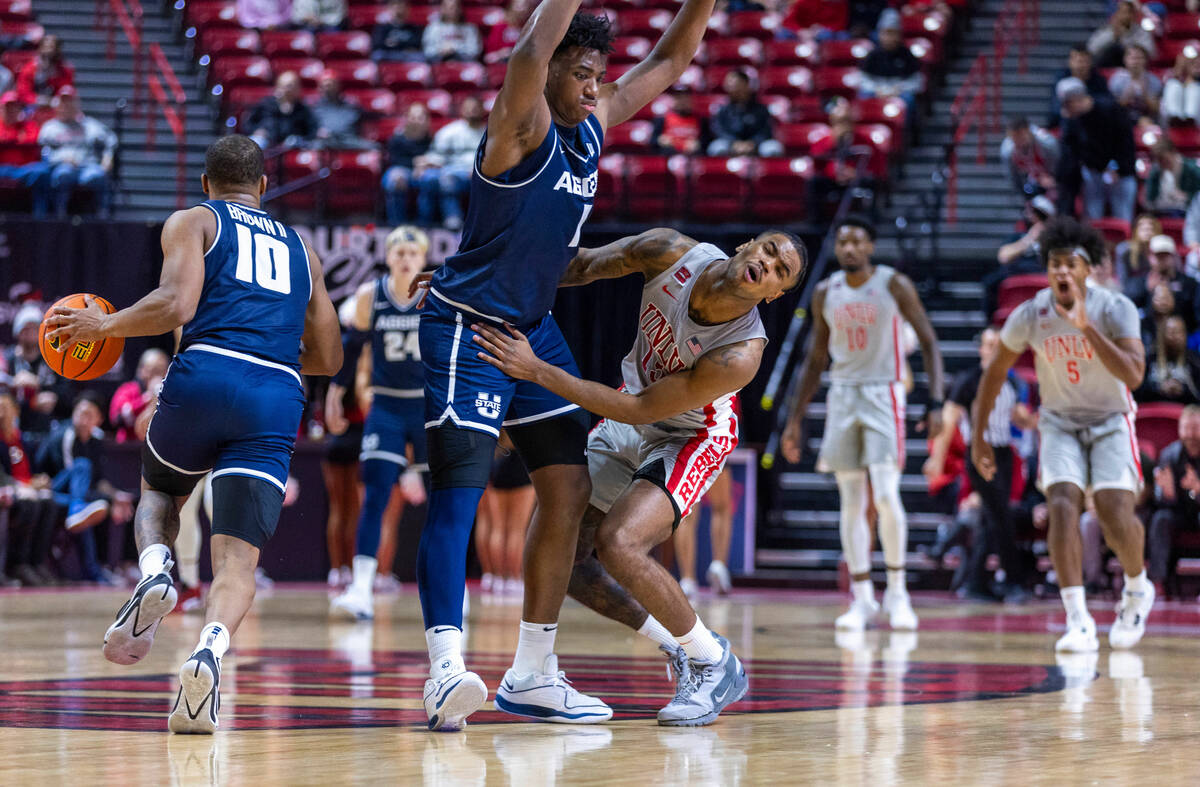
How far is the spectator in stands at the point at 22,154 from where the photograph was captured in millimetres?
14430

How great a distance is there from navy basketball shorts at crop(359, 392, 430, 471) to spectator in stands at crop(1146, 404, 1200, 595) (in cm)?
554

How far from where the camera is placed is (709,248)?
189 inches

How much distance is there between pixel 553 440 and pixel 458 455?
316 mm

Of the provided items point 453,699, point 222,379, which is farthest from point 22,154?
point 453,699

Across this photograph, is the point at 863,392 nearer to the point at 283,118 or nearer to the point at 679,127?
the point at 679,127

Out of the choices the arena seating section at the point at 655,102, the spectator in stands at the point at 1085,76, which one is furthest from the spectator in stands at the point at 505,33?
the spectator in stands at the point at 1085,76

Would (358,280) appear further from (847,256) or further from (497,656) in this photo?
(497,656)

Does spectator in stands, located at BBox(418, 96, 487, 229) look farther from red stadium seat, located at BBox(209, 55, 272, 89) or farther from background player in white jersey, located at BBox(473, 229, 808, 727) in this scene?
background player in white jersey, located at BBox(473, 229, 808, 727)

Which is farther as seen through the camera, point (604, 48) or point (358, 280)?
point (358, 280)

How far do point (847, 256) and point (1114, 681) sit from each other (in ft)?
11.9

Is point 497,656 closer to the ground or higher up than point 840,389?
closer to the ground

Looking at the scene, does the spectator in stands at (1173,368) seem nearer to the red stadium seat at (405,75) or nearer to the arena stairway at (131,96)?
the red stadium seat at (405,75)

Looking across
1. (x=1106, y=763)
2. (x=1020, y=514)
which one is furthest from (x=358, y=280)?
(x=1106, y=763)

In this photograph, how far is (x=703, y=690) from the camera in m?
4.48
